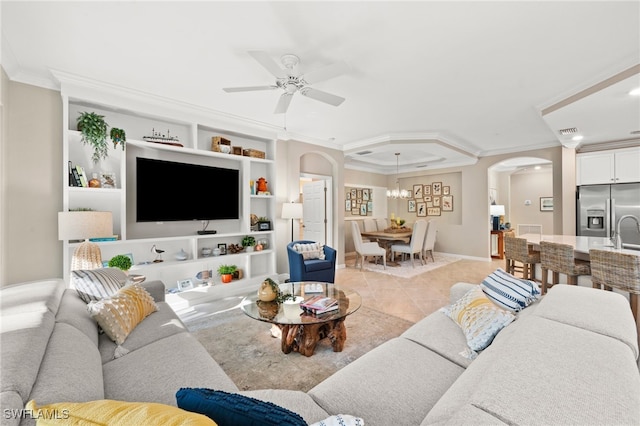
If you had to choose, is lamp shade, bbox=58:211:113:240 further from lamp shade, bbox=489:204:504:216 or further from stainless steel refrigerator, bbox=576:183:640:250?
lamp shade, bbox=489:204:504:216

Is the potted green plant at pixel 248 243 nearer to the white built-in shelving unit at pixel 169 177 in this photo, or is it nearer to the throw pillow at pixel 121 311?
the white built-in shelving unit at pixel 169 177

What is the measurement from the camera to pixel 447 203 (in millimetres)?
7535

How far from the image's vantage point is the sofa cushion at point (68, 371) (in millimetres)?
899

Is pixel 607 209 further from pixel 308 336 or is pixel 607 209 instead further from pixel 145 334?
pixel 145 334

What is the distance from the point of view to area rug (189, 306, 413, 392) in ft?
6.61

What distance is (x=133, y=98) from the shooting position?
329 cm

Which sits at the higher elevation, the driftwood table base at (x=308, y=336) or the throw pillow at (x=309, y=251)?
the throw pillow at (x=309, y=251)

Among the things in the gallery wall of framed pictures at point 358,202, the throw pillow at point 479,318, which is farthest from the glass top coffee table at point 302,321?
the gallery wall of framed pictures at point 358,202

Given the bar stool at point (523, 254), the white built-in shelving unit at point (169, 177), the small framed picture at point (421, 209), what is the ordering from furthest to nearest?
the small framed picture at point (421, 209)
the bar stool at point (523, 254)
the white built-in shelving unit at point (169, 177)

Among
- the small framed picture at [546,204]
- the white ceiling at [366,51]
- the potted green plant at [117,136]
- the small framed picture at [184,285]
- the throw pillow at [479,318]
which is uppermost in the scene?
the white ceiling at [366,51]

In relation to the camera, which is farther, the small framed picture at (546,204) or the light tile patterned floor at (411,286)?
the small framed picture at (546,204)

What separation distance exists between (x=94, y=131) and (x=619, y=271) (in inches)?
209

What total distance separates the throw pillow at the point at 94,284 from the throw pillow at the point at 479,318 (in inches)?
99.7

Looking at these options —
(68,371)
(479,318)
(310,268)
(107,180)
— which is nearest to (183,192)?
(107,180)
